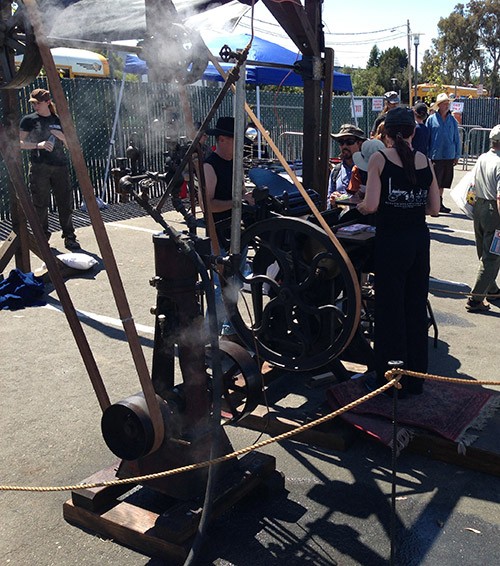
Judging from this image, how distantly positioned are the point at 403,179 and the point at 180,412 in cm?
190

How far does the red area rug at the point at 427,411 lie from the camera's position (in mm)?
3920

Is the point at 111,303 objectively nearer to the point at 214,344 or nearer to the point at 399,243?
the point at 399,243

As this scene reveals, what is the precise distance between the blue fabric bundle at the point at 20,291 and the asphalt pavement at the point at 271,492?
3.08 feet

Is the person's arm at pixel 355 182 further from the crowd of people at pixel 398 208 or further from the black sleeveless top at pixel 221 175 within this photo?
the black sleeveless top at pixel 221 175

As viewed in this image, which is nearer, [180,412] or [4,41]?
[4,41]

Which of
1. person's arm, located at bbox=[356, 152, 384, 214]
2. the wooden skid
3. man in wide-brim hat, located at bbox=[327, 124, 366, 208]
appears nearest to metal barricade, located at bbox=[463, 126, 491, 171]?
man in wide-brim hat, located at bbox=[327, 124, 366, 208]

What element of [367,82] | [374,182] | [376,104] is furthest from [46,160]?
[367,82]

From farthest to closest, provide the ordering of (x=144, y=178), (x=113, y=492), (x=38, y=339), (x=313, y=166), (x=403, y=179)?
(x=38, y=339) → (x=313, y=166) → (x=403, y=179) → (x=113, y=492) → (x=144, y=178)

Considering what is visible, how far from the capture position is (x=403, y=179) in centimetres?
408

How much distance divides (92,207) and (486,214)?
4.57 m

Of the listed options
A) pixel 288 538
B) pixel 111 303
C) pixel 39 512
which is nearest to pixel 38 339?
pixel 111 303

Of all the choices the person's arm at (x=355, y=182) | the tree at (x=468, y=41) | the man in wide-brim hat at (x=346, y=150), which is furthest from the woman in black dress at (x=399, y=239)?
the tree at (x=468, y=41)

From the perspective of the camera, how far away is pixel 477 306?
656 cm

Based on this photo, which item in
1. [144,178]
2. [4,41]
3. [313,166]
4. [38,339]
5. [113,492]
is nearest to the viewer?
[4,41]
